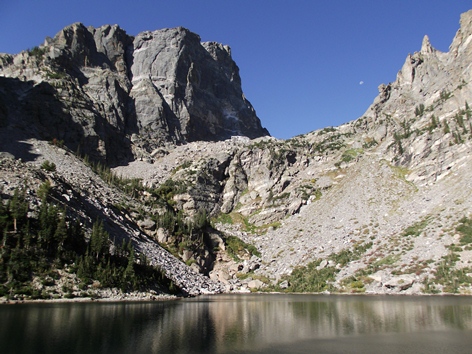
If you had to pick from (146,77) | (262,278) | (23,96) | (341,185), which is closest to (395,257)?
(262,278)

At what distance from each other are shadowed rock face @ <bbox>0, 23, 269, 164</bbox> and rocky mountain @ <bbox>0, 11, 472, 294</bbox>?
87cm

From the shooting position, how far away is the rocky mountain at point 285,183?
7450cm

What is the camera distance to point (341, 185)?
114312 millimetres

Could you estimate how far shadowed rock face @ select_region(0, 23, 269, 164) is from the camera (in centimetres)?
13675

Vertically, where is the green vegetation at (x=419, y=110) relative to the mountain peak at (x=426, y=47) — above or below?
below

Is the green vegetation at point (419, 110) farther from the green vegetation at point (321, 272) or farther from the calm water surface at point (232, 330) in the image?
the calm water surface at point (232, 330)

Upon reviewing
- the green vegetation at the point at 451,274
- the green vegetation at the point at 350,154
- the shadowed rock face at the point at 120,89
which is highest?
the shadowed rock face at the point at 120,89

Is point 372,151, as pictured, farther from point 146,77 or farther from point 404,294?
point 146,77

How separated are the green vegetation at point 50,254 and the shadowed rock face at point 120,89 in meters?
74.5

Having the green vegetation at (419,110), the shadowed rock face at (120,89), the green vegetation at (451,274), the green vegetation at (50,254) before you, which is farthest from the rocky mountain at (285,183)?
the green vegetation at (50,254)

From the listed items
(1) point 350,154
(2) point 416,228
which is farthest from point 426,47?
(2) point 416,228

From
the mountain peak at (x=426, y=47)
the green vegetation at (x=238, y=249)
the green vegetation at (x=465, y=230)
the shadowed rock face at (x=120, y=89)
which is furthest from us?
the mountain peak at (x=426, y=47)

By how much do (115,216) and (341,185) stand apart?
66.8 metres

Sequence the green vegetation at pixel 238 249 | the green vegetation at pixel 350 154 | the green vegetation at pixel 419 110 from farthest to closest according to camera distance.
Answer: the green vegetation at pixel 350 154, the green vegetation at pixel 419 110, the green vegetation at pixel 238 249
